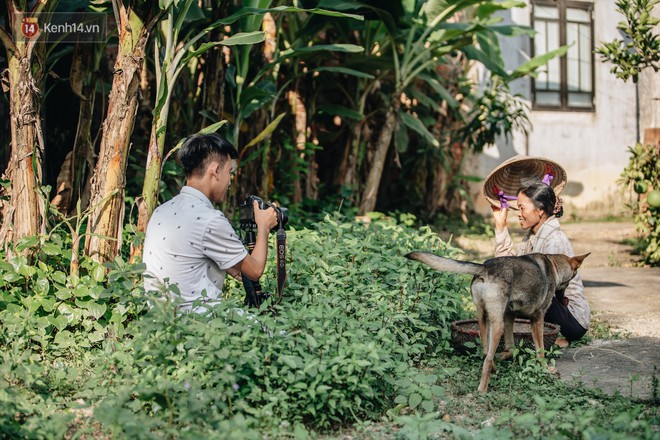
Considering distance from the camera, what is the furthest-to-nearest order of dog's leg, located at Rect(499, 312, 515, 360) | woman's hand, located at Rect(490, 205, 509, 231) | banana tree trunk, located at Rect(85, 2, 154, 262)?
woman's hand, located at Rect(490, 205, 509, 231) → banana tree trunk, located at Rect(85, 2, 154, 262) → dog's leg, located at Rect(499, 312, 515, 360)

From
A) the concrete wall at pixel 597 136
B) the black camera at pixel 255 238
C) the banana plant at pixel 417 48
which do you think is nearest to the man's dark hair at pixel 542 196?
the black camera at pixel 255 238

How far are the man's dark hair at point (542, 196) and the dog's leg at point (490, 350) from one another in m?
1.12

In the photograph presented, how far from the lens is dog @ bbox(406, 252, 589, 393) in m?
4.17

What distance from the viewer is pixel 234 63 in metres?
7.81

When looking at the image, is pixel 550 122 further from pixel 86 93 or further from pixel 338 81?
pixel 86 93

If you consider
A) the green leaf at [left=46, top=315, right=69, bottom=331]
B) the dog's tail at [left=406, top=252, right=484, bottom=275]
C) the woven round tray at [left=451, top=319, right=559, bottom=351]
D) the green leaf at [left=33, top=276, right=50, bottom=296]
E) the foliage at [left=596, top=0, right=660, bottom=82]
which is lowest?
the woven round tray at [left=451, top=319, right=559, bottom=351]

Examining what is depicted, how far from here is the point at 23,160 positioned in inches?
197

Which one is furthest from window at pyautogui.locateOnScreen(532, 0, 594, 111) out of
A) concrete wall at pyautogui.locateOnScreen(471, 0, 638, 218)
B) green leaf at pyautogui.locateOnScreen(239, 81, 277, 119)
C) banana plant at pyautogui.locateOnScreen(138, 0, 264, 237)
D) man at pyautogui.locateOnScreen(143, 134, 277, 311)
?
man at pyautogui.locateOnScreen(143, 134, 277, 311)

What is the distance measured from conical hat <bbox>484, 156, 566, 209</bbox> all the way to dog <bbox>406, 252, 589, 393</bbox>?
1.09 meters

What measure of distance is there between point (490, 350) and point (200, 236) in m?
1.64

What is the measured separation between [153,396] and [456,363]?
2.01m

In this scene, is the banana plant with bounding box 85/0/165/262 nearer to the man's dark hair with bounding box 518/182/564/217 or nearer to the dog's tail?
the dog's tail

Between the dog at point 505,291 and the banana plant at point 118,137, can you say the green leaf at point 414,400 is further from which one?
the banana plant at point 118,137

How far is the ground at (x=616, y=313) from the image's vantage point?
4484 millimetres
